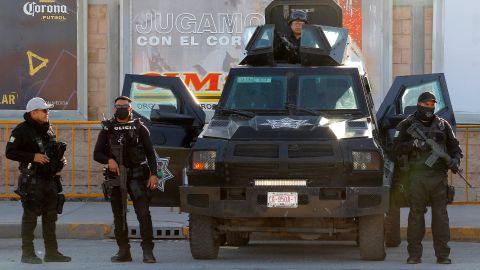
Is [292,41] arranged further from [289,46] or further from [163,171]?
[163,171]

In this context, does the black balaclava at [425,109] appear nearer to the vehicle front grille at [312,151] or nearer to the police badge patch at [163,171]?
the vehicle front grille at [312,151]

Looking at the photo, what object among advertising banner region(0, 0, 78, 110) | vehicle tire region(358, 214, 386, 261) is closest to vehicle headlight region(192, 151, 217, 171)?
vehicle tire region(358, 214, 386, 261)

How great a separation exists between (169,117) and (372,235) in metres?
2.61

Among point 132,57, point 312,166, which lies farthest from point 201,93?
point 312,166

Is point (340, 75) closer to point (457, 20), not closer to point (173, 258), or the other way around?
point (173, 258)

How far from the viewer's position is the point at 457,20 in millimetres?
18469

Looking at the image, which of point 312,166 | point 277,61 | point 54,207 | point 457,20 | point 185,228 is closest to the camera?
point 312,166

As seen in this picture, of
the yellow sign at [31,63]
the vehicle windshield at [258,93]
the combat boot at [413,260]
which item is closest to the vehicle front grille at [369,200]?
the combat boot at [413,260]

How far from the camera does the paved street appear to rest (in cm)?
1134

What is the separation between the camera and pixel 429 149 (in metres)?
11.8

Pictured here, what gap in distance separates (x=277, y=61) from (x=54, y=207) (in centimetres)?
322

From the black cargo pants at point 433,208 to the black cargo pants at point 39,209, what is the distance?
148 inches

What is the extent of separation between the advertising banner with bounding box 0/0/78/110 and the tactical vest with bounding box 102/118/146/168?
6988mm

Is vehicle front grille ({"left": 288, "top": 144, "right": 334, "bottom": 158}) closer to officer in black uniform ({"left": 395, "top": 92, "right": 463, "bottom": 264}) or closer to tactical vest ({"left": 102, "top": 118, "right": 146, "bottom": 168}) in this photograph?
officer in black uniform ({"left": 395, "top": 92, "right": 463, "bottom": 264})
